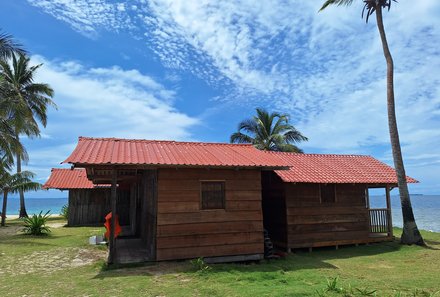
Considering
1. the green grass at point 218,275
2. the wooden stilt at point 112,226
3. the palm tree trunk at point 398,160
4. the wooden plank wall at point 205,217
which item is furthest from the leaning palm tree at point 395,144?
the wooden stilt at point 112,226

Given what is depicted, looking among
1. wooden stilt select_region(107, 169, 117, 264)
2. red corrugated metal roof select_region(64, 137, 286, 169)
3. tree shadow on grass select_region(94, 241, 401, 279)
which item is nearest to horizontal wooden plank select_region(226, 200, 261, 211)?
red corrugated metal roof select_region(64, 137, 286, 169)

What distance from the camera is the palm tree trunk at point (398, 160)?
14750 millimetres

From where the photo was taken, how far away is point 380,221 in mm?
15445

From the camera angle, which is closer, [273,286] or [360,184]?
[273,286]

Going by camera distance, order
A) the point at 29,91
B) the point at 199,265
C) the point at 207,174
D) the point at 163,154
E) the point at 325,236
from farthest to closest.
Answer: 1. the point at 29,91
2. the point at 325,236
3. the point at 163,154
4. the point at 207,174
5. the point at 199,265

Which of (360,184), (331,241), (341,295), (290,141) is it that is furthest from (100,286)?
(290,141)

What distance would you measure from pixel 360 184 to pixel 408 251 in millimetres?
3056

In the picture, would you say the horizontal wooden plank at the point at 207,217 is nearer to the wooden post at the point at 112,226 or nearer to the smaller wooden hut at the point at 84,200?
the wooden post at the point at 112,226

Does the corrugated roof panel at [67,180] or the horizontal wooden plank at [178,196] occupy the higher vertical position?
the corrugated roof panel at [67,180]

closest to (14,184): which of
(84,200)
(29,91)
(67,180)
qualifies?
(67,180)

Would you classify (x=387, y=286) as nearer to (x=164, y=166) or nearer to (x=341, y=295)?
(x=341, y=295)

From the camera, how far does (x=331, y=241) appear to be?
45.2 ft

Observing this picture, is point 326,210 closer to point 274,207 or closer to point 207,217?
point 274,207

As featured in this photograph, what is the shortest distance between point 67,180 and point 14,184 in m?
3.02
